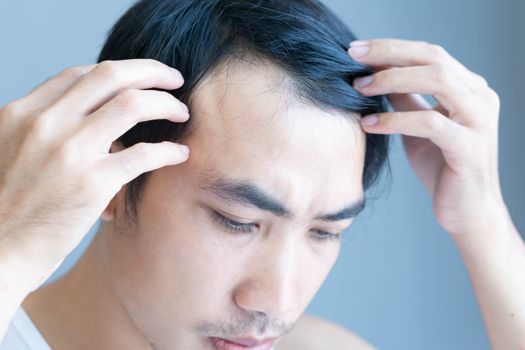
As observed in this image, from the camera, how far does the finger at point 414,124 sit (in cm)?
117

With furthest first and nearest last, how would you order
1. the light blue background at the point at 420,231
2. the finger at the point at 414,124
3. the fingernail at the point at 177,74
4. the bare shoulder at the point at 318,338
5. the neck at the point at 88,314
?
1. the light blue background at the point at 420,231
2. the bare shoulder at the point at 318,338
3. the neck at the point at 88,314
4. the finger at the point at 414,124
5. the fingernail at the point at 177,74

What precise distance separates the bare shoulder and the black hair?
0.50 m

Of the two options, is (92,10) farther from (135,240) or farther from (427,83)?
(427,83)

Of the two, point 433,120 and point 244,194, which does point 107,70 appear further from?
point 433,120

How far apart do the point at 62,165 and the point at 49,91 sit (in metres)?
0.11

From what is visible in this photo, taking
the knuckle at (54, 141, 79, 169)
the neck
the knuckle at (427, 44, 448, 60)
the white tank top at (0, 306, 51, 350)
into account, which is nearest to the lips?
the neck

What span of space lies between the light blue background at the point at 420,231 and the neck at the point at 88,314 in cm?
46

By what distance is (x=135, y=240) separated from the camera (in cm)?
119

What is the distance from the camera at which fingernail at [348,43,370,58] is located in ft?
3.84

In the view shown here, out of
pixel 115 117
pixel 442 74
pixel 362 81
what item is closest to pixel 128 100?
pixel 115 117

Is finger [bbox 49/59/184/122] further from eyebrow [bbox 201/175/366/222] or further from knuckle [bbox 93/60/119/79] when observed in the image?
eyebrow [bbox 201/175/366/222]

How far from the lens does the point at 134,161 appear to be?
3.21ft

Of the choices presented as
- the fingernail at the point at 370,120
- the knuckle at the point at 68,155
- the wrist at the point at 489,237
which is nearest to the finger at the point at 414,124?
the fingernail at the point at 370,120

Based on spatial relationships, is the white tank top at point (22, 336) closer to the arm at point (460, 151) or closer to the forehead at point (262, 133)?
the forehead at point (262, 133)
